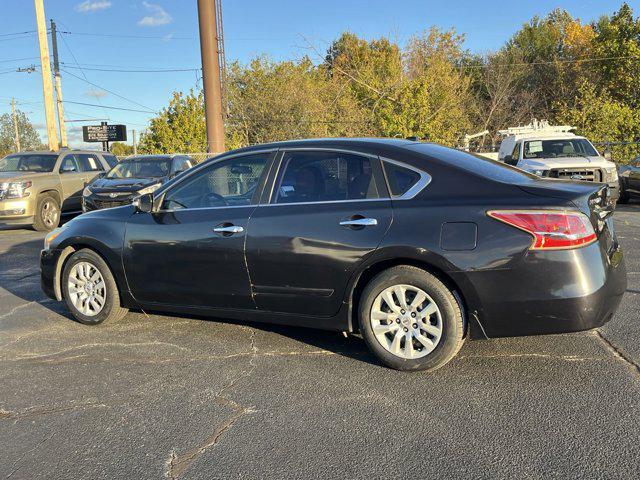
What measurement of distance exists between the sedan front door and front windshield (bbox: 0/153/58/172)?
972 cm

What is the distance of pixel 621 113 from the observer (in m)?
27.2

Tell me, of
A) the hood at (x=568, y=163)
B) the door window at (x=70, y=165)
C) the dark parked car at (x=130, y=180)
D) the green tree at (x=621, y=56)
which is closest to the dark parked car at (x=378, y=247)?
the dark parked car at (x=130, y=180)

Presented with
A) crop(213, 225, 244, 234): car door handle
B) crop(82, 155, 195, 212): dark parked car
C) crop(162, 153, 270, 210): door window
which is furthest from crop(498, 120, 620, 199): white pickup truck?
crop(213, 225, 244, 234): car door handle

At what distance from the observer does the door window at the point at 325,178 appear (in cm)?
412

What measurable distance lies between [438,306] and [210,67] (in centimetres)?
1549

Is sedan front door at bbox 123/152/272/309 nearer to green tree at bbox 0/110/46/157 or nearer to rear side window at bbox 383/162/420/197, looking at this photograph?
rear side window at bbox 383/162/420/197

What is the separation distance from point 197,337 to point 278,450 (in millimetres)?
2061

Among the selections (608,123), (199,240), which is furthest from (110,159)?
(608,123)

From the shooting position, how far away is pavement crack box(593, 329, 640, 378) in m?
3.88

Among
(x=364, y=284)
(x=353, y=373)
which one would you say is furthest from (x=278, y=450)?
(x=364, y=284)

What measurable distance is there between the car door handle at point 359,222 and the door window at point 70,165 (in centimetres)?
1136

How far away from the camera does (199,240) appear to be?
455 cm

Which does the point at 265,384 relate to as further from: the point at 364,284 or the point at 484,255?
the point at 484,255

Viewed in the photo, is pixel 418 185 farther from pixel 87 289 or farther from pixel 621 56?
pixel 621 56
